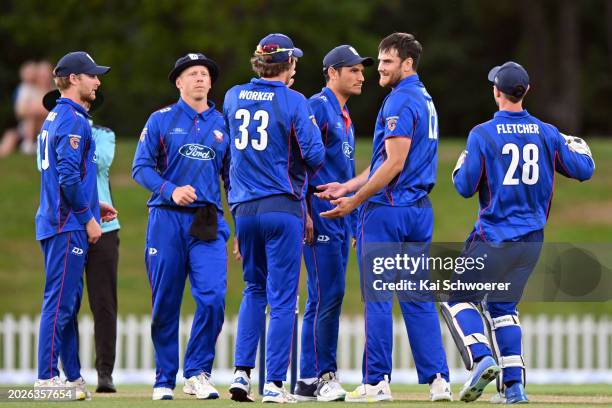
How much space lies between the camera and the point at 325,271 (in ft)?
33.6

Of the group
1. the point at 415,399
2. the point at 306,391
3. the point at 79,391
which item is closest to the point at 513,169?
the point at 415,399

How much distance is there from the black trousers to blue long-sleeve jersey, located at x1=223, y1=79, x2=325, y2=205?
221 centimetres

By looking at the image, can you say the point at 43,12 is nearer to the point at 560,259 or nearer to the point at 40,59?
the point at 40,59

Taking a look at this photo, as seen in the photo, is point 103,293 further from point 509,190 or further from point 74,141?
point 509,190

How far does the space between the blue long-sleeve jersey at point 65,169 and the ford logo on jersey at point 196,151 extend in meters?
0.70

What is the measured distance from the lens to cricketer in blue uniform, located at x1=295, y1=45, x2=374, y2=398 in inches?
403

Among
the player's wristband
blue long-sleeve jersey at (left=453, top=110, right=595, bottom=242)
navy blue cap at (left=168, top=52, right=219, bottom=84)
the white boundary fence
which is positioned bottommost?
the white boundary fence

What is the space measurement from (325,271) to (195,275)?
977mm

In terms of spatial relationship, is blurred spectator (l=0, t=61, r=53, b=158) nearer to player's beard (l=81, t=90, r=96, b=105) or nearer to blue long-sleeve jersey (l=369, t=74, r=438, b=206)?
player's beard (l=81, t=90, r=96, b=105)

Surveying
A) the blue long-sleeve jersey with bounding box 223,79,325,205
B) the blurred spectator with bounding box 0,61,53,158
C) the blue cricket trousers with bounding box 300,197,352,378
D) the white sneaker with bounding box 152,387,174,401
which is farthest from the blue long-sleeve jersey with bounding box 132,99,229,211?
the blurred spectator with bounding box 0,61,53,158

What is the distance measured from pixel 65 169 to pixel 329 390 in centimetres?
251

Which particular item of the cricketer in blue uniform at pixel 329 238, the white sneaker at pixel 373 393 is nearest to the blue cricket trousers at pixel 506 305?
the white sneaker at pixel 373 393

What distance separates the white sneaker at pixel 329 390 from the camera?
396 inches

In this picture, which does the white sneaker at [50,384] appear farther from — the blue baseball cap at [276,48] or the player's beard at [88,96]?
the blue baseball cap at [276,48]
